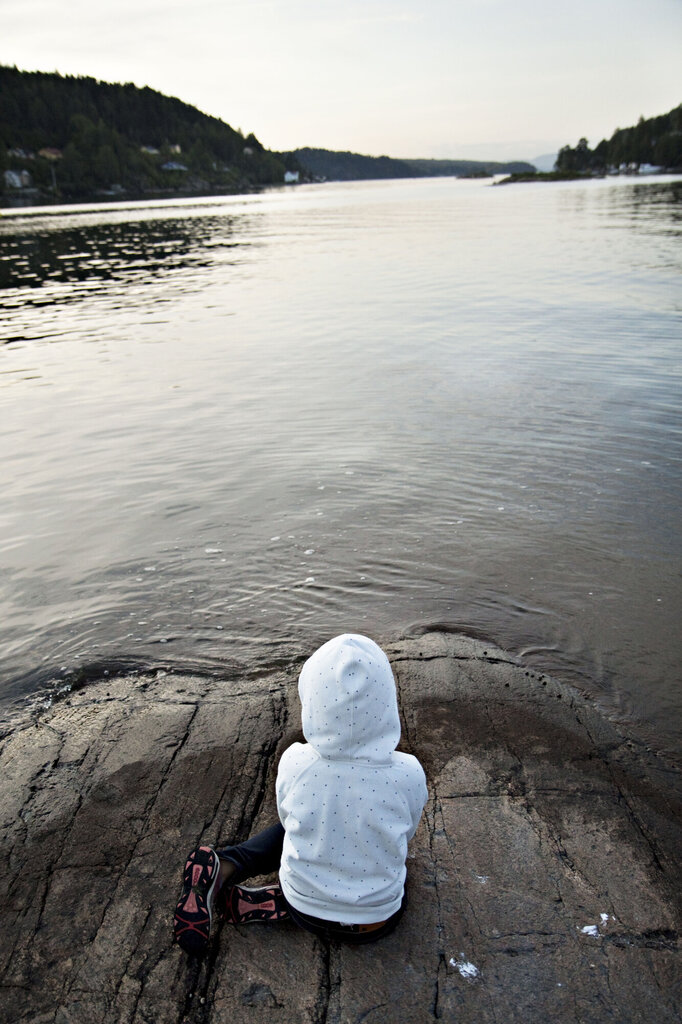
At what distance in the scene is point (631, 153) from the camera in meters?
154

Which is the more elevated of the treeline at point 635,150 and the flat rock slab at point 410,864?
the treeline at point 635,150

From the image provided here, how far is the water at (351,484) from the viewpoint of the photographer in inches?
195

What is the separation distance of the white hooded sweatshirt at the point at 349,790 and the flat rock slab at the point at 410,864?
31cm

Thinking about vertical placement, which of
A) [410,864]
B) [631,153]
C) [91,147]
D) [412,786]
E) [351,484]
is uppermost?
[91,147]

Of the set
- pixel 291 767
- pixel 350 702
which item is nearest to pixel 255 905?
pixel 291 767

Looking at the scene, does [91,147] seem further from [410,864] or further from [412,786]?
[412,786]

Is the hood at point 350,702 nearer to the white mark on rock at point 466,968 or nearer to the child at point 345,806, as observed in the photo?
the child at point 345,806

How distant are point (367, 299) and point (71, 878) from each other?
1827 cm

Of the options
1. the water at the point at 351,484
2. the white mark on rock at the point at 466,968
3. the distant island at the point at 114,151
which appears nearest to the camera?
the white mark on rock at the point at 466,968

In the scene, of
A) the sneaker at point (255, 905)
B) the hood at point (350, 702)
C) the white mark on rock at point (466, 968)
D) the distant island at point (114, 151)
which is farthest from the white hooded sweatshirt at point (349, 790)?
the distant island at point (114, 151)

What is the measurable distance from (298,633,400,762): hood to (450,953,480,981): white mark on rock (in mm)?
817

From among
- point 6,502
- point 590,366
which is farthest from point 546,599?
point 590,366

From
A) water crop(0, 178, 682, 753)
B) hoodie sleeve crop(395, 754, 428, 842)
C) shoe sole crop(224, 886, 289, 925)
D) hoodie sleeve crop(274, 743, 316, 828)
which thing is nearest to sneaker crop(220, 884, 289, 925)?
shoe sole crop(224, 886, 289, 925)

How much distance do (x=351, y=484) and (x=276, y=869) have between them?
5039 millimetres
